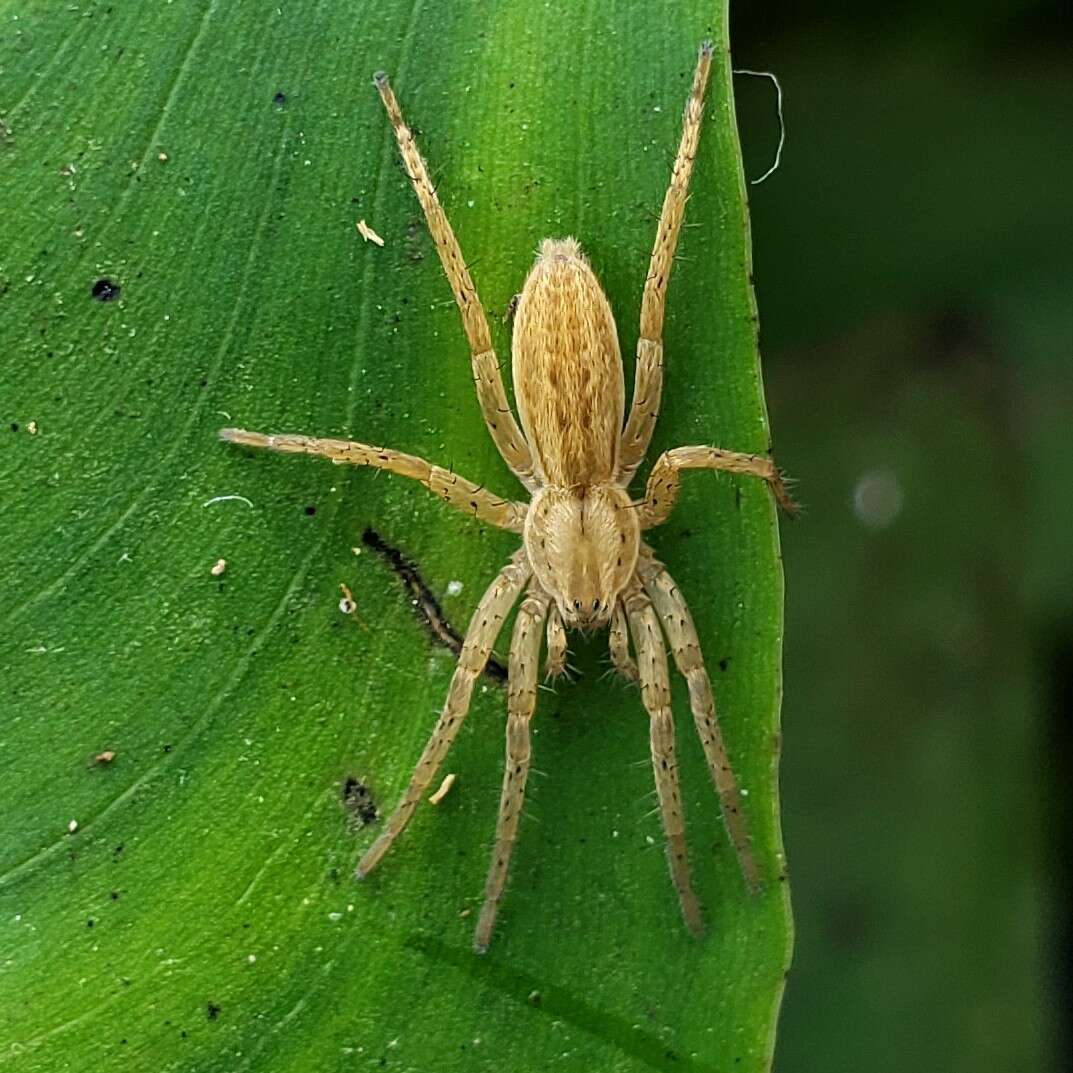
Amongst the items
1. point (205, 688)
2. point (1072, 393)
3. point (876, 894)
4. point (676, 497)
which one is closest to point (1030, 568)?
point (1072, 393)

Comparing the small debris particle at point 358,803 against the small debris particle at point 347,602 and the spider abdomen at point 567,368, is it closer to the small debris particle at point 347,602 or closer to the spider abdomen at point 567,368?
the small debris particle at point 347,602

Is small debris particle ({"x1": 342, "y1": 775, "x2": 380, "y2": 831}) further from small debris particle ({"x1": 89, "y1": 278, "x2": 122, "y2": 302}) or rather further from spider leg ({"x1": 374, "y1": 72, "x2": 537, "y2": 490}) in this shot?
small debris particle ({"x1": 89, "y1": 278, "x2": 122, "y2": 302})

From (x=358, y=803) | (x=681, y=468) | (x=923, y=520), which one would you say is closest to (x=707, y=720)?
(x=681, y=468)

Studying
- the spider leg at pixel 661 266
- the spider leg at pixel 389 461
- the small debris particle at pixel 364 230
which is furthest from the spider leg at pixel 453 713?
the small debris particle at pixel 364 230

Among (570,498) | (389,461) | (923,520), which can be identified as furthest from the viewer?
(923,520)

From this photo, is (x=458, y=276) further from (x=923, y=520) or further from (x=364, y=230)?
(x=923, y=520)

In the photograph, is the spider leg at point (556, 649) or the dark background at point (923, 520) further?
the dark background at point (923, 520)
